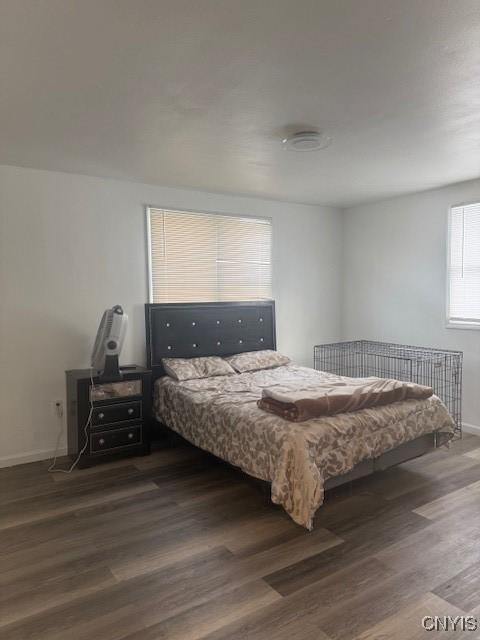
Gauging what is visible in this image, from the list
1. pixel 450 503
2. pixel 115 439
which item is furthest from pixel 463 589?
pixel 115 439

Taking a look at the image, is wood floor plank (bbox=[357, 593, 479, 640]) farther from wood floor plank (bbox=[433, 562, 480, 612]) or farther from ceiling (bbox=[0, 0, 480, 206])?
ceiling (bbox=[0, 0, 480, 206])

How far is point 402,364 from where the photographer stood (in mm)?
4715

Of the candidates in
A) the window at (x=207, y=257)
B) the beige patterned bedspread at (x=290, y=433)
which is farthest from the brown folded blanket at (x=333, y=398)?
the window at (x=207, y=257)

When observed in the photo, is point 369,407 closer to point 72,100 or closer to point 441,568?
point 441,568

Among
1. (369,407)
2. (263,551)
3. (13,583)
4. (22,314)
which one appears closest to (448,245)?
(369,407)

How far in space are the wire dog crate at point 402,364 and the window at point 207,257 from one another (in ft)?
3.68

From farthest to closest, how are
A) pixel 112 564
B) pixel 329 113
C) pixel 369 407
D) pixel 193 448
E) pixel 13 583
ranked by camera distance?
pixel 193 448 → pixel 369 407 → pixel 329 113 → pixel 112 564 → pixel 13 583

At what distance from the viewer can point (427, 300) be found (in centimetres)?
472

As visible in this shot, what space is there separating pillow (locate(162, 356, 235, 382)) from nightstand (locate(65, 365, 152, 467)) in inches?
9.9

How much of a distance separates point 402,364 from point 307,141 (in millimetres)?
2721

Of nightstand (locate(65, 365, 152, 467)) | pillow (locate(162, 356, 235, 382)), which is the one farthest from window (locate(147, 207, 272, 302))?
nightstand (locate(65, 365, 152, 467))

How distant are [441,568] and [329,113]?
2478 mm

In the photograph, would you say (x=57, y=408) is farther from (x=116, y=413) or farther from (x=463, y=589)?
(x=463, y=589)

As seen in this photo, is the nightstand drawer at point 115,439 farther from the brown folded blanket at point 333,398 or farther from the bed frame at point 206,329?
the brown folded blanket at point 333,398
